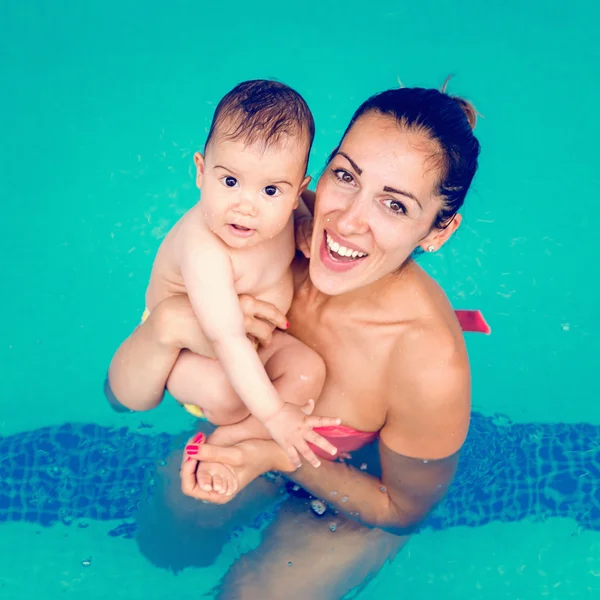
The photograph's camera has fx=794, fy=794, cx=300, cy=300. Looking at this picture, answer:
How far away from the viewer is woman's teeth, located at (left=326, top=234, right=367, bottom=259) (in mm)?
2281

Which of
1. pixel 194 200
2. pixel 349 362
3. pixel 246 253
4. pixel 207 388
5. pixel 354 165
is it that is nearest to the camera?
pixel 354 165

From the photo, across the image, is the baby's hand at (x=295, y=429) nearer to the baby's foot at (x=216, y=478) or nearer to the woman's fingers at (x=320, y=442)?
the woman's fingers at (x=320, y=442)

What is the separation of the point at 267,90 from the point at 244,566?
164 centimetres

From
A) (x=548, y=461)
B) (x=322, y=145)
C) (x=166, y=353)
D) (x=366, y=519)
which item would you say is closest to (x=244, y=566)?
(x=366, y=519)

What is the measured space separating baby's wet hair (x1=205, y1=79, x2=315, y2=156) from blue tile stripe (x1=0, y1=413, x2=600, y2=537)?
157 centimetres

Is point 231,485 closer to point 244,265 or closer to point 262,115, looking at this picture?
point 244,265

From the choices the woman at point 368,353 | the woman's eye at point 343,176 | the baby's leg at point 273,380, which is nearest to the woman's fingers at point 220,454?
the woman at point 368,353

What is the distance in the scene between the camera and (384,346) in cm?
254

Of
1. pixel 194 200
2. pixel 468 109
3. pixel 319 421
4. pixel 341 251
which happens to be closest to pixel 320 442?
pixel 319 421

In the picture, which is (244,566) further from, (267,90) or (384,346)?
(267,90)

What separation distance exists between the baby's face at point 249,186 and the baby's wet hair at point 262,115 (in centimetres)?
2

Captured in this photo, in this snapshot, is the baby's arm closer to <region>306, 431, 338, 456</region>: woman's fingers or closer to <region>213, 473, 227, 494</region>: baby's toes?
<region>306, 431, 338, 456</region>: woman's fingers

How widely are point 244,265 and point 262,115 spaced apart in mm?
479

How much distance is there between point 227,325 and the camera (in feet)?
7.54
